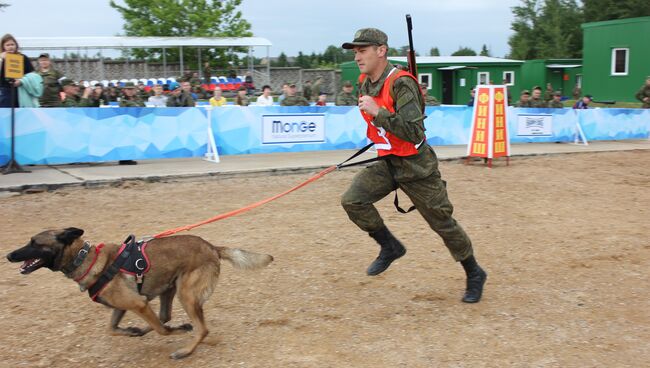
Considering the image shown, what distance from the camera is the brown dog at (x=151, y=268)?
3.70m

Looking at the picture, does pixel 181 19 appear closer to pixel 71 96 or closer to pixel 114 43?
pixel 114 43

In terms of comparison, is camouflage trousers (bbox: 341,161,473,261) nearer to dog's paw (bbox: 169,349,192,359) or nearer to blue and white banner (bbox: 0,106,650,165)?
dog's paw (bbox: 169,349,192,359)

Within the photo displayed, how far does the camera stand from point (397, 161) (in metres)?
4.74

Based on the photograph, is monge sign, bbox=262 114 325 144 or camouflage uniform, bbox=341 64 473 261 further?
monge sign, bbox=262 114 325 144

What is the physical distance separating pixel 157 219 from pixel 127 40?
78.4 feet

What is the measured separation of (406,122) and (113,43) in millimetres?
27329

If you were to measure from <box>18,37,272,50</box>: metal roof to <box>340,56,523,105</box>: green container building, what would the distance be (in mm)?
6066

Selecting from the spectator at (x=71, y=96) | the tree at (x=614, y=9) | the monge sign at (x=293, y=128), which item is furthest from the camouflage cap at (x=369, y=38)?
the tree at (x=614, y=9)

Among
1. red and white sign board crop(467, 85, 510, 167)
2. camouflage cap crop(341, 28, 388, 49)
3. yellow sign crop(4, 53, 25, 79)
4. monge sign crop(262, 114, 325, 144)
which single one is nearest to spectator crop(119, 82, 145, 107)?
monge sign crop(262, 114, 325, 144)

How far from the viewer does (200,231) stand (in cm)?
714

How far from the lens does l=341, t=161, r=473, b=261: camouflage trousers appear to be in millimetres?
4688

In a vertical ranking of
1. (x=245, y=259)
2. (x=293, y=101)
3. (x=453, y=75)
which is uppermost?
(x=453, y=75)

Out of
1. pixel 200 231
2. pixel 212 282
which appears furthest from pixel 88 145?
pixel 212 282

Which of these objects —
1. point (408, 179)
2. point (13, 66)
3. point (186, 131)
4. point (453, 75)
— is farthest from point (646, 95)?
point (13, 66)
